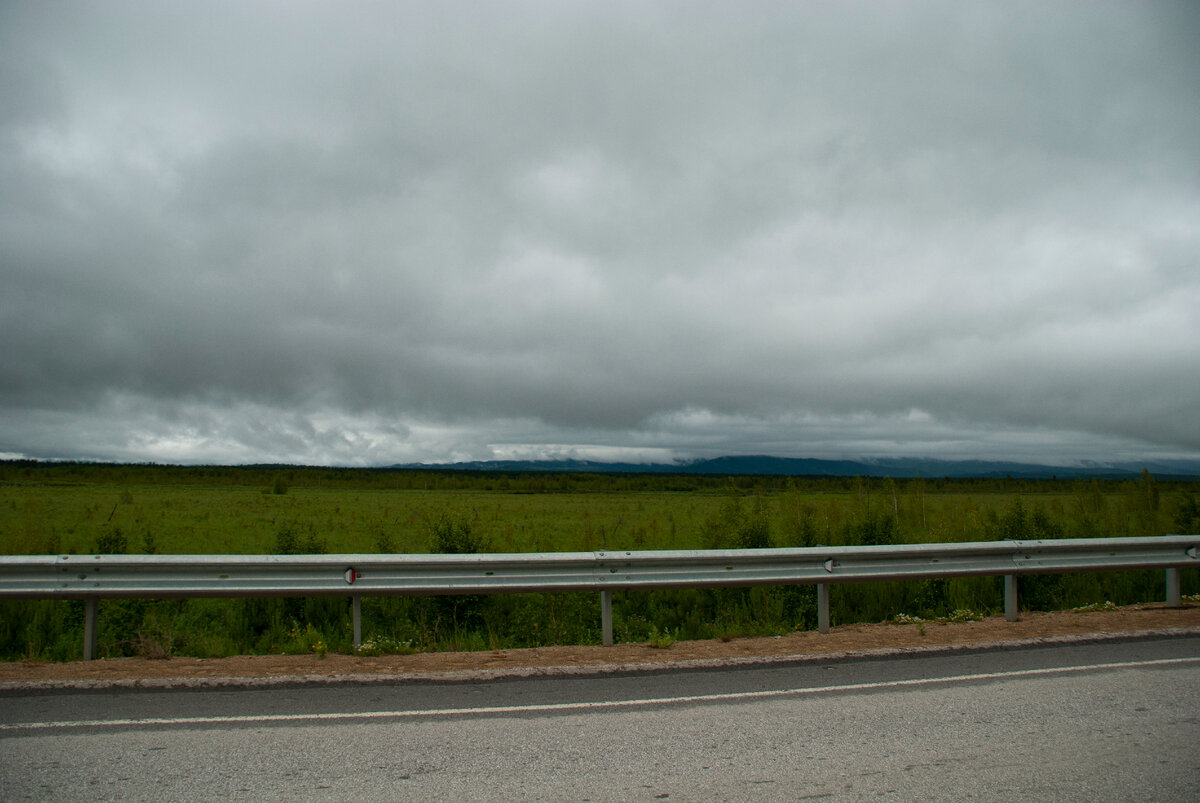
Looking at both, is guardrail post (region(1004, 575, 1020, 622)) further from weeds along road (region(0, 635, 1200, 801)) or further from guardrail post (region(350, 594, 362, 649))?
guardrail post (region(350, 594, 362, 649))

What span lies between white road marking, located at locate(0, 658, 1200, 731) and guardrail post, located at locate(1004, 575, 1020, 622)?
2723mm

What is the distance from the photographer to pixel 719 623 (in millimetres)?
10195

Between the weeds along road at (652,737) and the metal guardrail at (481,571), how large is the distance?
152 cm

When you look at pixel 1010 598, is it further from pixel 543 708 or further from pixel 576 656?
pixel 543 708

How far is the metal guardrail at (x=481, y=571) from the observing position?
7922 mm

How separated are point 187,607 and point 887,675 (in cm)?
1058

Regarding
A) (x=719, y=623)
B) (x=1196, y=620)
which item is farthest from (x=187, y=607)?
(x=1196, y=620)

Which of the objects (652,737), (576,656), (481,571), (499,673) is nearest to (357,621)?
(481,571)

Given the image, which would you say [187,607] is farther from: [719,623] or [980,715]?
[980,715]

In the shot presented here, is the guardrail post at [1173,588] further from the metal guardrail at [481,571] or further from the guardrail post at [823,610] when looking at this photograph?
the guardrail post at [823,610]

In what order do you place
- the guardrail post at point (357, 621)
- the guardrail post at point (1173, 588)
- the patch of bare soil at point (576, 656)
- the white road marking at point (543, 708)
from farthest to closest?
the guardrail post at point (1173, 588)
the guardrail post at point (357, 621)
the patch of bare soil at point (576, 656)
the white road marking at point (543, 708)

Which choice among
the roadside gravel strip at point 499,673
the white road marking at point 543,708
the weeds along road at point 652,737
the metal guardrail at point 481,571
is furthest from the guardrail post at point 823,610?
the white road marking at point 543,708

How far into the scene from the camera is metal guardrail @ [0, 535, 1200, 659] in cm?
792

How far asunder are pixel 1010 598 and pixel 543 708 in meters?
7.04
